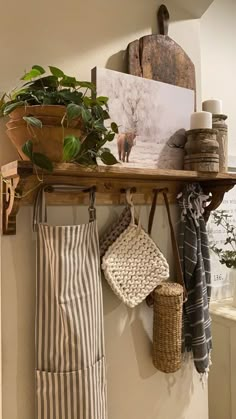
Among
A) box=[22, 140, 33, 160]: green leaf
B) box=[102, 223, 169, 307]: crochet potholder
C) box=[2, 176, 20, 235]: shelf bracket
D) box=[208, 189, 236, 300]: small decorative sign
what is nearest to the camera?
box=[22, 140, 33, 160]: green leaf

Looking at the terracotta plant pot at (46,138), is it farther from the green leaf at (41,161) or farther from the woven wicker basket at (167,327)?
the woven wicker basket at (167,327)

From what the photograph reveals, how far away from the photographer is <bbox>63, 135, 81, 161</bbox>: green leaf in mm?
876

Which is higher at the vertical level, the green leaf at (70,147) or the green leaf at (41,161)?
the green leaf at (70,147)

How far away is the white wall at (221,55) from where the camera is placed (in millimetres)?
2004

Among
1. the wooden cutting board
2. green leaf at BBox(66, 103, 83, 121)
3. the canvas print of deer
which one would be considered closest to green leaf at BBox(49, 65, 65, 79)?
green leaf at BBox(66, 103, 83, 121)

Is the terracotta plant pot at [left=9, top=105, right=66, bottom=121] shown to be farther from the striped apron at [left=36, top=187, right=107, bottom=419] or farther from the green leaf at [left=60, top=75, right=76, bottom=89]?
the striped apron at [left=36, top=187, right=107, bottom=419]

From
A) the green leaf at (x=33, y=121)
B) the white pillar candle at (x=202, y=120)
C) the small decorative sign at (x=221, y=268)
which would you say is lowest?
the small decorative sign at (x=221, y=268)

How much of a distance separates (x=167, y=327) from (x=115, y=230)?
39 centimetres

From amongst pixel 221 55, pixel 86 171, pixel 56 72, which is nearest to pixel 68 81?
pixel 56 72

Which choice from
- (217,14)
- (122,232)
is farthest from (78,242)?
(217,14)

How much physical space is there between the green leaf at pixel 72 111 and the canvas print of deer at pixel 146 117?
28cm

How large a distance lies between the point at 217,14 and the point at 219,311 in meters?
1.68

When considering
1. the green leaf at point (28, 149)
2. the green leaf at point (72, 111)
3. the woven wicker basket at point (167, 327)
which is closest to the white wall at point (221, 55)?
the woven wicker basket at point (167, 327)

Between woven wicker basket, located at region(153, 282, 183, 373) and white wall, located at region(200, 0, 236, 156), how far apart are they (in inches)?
45.0
